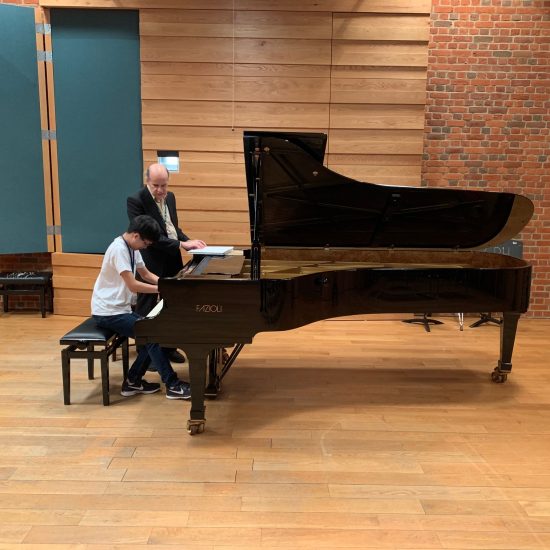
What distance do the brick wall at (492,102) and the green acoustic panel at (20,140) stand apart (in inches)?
163

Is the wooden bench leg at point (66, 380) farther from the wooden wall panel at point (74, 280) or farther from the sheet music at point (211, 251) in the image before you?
the wooden wall panel at point (74, 280)

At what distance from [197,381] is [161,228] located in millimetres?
1345

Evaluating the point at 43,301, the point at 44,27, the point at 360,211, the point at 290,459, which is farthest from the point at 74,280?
the point at 290,459

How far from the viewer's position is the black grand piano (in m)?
2.64

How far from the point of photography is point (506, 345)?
363cm

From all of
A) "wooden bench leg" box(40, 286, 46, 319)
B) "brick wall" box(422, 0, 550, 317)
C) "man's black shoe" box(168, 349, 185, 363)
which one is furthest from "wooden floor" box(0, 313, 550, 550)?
"brick wall" box(422, 0, 550, 317)

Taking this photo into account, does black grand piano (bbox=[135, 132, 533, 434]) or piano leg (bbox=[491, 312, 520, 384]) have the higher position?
black grand piano (bbox=[135, 132, 533, 434])

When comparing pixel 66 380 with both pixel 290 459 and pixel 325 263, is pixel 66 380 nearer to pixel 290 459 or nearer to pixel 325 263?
pixel 290 459

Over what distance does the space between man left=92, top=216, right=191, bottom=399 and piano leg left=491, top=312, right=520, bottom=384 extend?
7.41 feet

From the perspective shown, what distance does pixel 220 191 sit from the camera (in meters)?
5.18

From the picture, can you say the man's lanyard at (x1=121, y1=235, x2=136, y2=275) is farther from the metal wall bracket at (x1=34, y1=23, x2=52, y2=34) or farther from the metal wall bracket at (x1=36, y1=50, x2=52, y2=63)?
the metal wall bracket at (x1=34, y1=23, x2=52, y2=34)

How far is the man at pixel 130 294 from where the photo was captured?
3043 millimetres

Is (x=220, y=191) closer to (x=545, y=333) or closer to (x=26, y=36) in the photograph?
(x=26, y=36)

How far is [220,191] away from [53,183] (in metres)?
1.76
